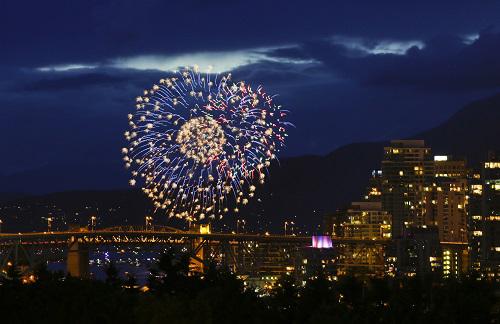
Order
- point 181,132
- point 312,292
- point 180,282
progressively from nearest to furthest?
point 312,292 < point 180,282 < point 181,132

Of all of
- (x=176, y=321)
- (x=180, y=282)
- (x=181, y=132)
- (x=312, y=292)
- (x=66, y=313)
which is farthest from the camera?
(x=181, y=132)

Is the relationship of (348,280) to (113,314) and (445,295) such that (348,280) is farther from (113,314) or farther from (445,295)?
(113,314)

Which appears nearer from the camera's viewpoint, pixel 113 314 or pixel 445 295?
pixel 113 314

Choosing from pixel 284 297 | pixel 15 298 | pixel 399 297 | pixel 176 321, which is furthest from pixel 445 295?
pixel 15 298

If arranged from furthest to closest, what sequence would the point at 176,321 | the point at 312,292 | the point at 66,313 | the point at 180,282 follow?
1. the point at 180,282
2. the point at 312,292
3. the point at 66,313
4. the point at 176,321

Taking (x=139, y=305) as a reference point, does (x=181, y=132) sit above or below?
above

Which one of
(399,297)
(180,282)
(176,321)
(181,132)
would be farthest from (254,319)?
(181,132)

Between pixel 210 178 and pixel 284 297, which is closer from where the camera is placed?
pixel 284 297

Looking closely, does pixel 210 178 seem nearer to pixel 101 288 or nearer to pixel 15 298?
pixel 101 288

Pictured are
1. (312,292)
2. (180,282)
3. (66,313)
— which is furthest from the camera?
(180,282)

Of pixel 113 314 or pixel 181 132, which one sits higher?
pixel 181 132
